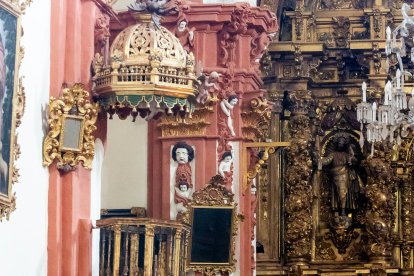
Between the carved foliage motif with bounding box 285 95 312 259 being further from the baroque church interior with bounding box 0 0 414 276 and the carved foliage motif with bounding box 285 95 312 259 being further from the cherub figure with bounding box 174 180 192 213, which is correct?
the cherub figure with bounding box 174 180 192 213

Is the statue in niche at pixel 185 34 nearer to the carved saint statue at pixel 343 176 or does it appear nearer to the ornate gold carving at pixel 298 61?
the ornate gold carving at pixel 298 61

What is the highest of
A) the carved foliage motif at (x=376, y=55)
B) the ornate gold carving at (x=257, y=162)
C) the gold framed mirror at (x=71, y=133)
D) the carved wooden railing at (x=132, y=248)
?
the carved foliage motif at (x=376, y=55)

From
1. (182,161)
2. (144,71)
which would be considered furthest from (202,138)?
(144,71)

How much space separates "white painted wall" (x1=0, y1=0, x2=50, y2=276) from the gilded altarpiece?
12890 mm

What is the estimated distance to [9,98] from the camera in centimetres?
1297

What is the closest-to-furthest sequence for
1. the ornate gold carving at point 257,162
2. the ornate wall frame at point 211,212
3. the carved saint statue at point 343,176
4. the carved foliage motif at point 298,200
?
the ornate wall frame at point 211,212
the ornate gold carving at point 257,162
the carved foliage motif at point 298,200
the carved saint statue at point 343,176

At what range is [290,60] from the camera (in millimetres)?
27328

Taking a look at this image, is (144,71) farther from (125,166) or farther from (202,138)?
(125,166)

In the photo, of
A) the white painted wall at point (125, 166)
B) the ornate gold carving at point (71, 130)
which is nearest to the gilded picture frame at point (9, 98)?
the ornate gold carving at point (71, 130)

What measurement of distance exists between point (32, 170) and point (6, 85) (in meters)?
1.16

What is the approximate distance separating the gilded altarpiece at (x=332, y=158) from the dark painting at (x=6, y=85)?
45.9ft

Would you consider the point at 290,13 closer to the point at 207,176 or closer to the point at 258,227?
the point at 258,227

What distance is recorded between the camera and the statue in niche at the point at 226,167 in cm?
2055

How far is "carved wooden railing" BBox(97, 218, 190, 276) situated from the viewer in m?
14.6
